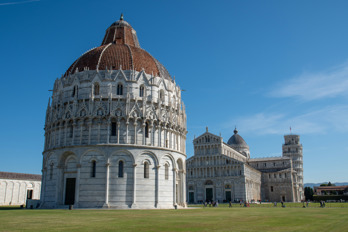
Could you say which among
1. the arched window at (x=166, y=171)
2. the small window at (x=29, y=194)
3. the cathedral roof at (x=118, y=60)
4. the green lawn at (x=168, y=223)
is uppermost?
the cathedral roof at (x=118, y=60)

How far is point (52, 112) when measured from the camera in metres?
47.2

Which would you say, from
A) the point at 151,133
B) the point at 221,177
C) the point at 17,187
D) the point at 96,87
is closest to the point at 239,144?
the point at 221,177

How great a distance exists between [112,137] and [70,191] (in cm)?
874

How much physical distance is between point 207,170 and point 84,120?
216 feet

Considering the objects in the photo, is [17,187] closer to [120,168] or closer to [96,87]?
[96,87]

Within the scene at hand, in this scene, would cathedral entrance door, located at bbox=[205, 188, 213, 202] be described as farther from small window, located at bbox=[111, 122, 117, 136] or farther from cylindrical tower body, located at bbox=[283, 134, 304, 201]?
small window, located at bbox=[111, 122, 117, 136]

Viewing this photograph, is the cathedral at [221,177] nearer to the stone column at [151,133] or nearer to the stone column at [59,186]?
the stone column at [151,133]

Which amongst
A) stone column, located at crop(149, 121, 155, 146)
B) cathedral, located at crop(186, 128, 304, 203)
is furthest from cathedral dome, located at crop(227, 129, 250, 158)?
stone column, located at crop(149, 121, 155, 146)

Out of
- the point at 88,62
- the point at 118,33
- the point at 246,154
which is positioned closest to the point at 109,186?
the point at 88,62

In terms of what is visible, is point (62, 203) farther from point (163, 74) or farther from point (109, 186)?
point (163, 74)

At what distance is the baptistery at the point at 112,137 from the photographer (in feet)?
135

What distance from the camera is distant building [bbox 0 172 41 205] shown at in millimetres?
77375

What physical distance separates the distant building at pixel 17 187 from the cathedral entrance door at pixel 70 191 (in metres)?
42.4

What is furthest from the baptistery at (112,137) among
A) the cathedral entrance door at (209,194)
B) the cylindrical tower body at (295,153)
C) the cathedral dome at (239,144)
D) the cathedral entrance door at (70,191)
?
the cylindrical tower body at (295,153)
